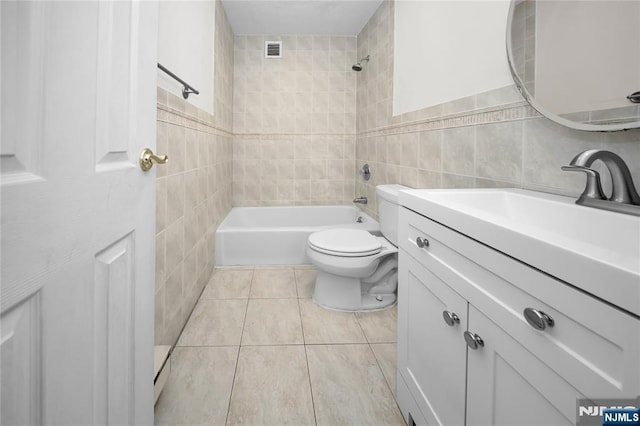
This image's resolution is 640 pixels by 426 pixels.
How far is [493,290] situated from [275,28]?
366cm

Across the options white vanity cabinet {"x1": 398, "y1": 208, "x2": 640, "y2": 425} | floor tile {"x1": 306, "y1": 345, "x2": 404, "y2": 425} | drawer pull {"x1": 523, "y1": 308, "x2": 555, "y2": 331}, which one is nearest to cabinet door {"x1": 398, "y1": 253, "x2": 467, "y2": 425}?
white vanity cabinet {"x1": 398, "y1": 208, "x2": 640, "y2": 425}

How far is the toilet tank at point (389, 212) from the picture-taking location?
2.24 meters

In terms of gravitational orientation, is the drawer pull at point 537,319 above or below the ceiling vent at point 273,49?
below

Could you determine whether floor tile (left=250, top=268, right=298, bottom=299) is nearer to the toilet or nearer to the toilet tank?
the toilet

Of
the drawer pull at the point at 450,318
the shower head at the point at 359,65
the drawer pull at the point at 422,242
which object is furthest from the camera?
the shower head at the point at 359,65

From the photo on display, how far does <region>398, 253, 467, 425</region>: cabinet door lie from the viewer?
893mm

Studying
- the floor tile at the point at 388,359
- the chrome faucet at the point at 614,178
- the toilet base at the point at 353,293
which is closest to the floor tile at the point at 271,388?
the floor tile at the point at 388,359

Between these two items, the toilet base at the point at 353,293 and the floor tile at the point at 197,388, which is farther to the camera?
the toilet base at the point at 353,293

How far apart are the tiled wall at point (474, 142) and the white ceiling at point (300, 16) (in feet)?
0.83

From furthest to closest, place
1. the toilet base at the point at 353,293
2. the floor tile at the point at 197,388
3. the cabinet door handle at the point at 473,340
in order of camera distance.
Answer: the toilet base at the point at 353,293 < the floor tile at the point at 197,388 < the cabinet door handle at the point at 473,340

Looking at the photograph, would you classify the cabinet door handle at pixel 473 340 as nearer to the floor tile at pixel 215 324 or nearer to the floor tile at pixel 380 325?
the floor tile at pixel 380 325

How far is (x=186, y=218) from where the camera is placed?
2.05 meters

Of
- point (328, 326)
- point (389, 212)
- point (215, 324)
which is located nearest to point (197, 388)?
point (215, 324)

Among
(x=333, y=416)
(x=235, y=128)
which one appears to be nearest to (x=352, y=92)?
(x=235, y=128)
